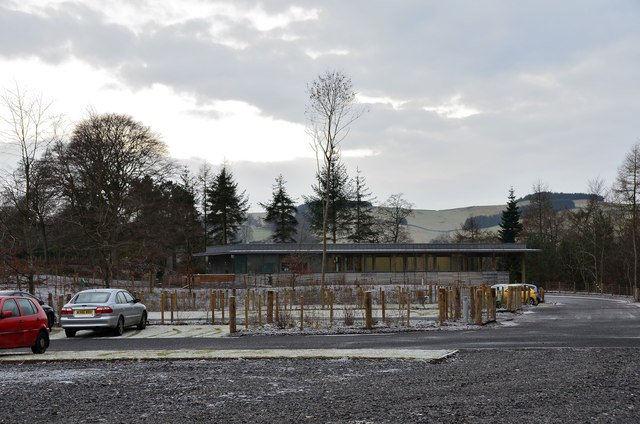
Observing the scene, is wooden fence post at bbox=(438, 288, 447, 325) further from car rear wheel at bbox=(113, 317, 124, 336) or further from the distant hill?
the distant hill

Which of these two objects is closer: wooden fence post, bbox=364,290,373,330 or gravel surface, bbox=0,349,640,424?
gravel surface, bbox=0,349,640,424

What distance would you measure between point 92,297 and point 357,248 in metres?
49.7

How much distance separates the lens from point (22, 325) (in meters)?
18.2

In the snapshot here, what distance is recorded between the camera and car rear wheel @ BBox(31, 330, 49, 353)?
18.7m

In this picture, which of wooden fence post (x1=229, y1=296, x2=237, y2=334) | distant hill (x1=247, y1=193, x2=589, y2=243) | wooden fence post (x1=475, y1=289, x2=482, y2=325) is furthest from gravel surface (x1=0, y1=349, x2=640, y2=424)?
distant hill (x1=247, y1=193, x2=589, y2=243)

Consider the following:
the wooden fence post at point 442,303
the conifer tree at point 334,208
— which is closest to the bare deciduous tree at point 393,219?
the conifer tree at point 334,208

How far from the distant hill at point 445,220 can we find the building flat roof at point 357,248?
5708cm

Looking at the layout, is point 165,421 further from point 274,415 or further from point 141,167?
point 141,167

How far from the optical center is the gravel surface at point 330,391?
365 inches

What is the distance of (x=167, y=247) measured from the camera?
7531cm

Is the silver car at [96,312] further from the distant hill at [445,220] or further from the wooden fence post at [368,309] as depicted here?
the distant hill at [445,220]

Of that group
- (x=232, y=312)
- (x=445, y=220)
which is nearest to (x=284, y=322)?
(x=232, y=312)

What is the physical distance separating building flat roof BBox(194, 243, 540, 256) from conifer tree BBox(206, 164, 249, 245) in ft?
42.3

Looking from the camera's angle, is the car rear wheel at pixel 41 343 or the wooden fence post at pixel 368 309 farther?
the wooden fence post at pixel 368 309
